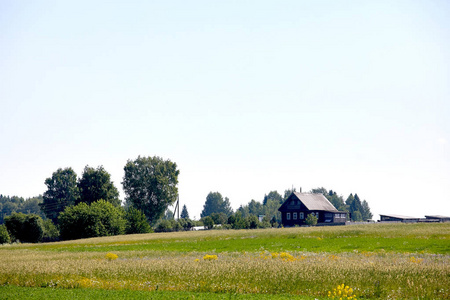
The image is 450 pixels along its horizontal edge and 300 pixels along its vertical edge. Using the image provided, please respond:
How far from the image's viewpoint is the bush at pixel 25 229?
88.4 m

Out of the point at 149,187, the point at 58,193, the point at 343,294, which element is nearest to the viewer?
the point at 343,294

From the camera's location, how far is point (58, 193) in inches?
5005

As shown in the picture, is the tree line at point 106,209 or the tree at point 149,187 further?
the tree at point 149,187

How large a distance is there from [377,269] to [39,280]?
51.8ft

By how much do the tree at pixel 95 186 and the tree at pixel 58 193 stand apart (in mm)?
21223

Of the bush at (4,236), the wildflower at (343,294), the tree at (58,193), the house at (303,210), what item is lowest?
the bush at (4,236)

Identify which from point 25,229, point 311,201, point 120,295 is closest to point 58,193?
point 25,229

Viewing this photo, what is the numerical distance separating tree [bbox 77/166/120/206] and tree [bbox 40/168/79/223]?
21223 mm

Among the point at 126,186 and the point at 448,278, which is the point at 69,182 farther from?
the point at 448,278

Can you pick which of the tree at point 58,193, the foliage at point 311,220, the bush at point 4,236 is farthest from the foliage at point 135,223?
the tree at point 58,193

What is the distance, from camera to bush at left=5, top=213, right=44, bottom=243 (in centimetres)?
8844

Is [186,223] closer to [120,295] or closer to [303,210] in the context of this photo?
[303,210]

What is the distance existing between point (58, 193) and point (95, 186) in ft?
92.3

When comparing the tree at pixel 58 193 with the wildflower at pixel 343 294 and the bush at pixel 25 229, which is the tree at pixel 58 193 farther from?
the wildflower at pixel 343 294
